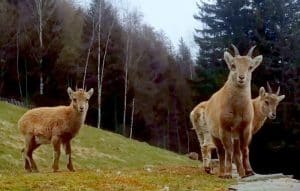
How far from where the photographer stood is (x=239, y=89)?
51.4ft

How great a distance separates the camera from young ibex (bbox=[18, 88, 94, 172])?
→ 1859 centimetres

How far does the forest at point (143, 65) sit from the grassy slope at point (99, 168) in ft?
34.0

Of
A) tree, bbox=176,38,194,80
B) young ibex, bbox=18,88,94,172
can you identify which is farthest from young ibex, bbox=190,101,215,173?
tree, bbox=176,38,194,80

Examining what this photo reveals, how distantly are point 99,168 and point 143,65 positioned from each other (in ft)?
167

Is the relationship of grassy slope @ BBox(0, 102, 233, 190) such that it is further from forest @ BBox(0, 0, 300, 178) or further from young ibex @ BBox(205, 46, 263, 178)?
forest @ BBox(0, 0, 300, 178)

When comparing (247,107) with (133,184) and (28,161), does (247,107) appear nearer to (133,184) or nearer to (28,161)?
(133,184)

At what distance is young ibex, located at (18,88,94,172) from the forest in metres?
30.8

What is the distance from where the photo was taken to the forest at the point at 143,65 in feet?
169

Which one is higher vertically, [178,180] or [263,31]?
[263,31]

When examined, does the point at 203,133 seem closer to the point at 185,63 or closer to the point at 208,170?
the point at 208,170

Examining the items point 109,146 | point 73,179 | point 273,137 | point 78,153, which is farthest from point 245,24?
point 73,179

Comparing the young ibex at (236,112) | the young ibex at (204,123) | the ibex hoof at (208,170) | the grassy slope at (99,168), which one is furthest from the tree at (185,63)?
the young ibex at (236,112)

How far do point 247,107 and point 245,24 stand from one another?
41632mm

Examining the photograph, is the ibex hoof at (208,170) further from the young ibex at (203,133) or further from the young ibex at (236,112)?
the young ibex at (236,112)
